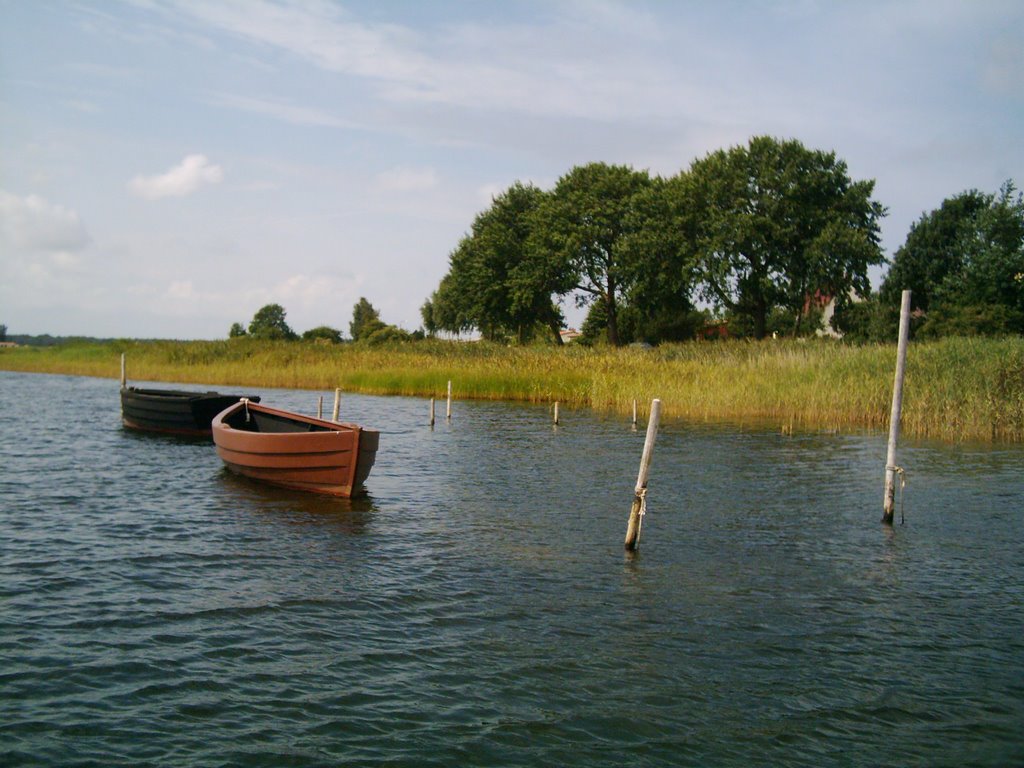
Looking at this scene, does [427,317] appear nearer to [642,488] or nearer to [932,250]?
[932,250]

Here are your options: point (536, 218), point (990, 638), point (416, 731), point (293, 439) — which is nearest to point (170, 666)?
point (416, 731)

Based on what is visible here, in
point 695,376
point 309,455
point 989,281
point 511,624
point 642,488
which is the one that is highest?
point 989,281

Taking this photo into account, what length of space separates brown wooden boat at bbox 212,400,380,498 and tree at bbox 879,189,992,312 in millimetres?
52812

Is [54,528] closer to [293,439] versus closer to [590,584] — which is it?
[293,439]

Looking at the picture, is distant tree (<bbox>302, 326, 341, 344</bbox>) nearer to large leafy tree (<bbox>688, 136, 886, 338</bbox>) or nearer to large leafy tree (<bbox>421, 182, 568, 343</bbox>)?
large leafy tree (<bbox>421, 182, 568, 343</bbox>)

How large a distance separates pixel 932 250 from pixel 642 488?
58.1 metres

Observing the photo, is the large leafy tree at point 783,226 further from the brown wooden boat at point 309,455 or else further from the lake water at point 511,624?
Answer: the brown wooden boat at point 309,455

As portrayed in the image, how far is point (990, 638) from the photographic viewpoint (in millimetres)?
9555

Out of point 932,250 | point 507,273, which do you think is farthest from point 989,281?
point 507,273

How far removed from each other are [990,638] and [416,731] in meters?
6.11

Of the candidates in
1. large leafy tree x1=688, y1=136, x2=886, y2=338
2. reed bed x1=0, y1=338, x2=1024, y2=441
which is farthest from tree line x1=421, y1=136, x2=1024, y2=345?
reed bed x1=0, y1=338, x2=1024, y2=441

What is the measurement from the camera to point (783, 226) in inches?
2247

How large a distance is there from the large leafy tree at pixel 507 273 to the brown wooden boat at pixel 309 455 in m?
51.7

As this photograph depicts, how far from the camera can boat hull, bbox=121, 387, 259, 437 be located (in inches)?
1093
